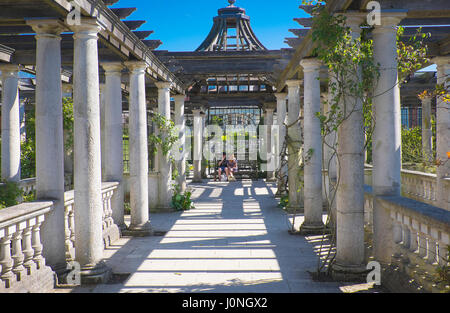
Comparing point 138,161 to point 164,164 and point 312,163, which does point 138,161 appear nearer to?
point 164,164

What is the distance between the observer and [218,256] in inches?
284

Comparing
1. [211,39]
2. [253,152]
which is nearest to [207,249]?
[211,39]

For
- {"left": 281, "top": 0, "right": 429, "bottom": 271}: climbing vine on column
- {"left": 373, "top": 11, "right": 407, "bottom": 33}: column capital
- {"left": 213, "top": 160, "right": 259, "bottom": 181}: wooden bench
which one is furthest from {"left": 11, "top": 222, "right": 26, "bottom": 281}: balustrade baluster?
{"left": 213, "top": 160, "right": 259, "bottom": 181}: wooden bench

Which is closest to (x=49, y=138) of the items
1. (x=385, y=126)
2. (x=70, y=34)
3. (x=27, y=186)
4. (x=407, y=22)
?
(x=70, y=34)

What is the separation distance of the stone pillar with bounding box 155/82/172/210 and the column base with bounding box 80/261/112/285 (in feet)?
20.3

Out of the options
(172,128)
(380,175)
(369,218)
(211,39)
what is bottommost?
(369,218)

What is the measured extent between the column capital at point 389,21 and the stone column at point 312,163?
3372 mm

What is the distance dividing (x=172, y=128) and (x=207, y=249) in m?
4.78

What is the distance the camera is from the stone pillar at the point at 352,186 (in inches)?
219

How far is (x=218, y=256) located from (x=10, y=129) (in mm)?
5594
